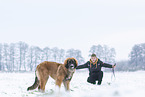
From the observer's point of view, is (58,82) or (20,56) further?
(20,56)

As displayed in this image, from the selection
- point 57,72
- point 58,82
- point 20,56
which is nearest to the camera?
point 58,82

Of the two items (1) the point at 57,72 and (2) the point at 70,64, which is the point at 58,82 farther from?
(2) the point at 70,64

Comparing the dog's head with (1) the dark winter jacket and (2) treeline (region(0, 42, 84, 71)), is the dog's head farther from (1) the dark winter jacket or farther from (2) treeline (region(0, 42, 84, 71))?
(2) treeline (region(0, 42, 84, 71))

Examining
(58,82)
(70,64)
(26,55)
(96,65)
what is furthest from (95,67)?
(26,55)

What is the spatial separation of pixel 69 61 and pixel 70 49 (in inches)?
2165

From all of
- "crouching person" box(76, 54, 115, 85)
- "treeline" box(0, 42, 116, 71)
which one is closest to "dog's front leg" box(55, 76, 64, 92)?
"crouching person" box(76, 54, 115, 85)

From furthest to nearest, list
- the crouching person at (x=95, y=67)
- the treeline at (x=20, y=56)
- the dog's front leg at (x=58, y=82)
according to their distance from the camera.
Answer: the treeline at (x=20, y=56) < the crouching person at (x=95, y=67) < the dog's front leg at (x=58, y=82)

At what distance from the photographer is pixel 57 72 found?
7316 millimetres

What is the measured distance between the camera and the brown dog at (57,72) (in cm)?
714

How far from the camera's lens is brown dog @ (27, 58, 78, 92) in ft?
23.4

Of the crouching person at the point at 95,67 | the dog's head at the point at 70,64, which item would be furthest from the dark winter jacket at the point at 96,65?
Answer: the dog's head at the point at 70,64

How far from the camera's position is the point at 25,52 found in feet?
193

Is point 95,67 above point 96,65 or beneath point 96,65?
beneath

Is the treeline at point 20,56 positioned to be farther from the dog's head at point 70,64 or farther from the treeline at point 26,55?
the dog's head at point 70,64
